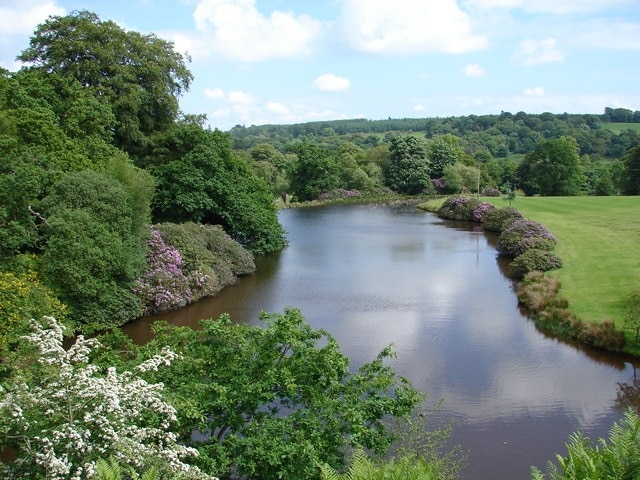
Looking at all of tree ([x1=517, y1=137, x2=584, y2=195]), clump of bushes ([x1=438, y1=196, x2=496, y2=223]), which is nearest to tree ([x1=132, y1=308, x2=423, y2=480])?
clump of bushes ([x1=438, y1=196, x2=496, y2=223])

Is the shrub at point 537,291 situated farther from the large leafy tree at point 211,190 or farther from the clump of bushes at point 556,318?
the large leafy tree at point 211,190

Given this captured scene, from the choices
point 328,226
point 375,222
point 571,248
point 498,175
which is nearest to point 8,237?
point 571,248

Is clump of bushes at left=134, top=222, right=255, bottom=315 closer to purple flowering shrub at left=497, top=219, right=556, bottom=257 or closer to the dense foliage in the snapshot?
the dense foliage

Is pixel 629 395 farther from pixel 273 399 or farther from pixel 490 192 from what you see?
pixel 490 192

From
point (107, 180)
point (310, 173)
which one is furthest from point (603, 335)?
point (310, 173)

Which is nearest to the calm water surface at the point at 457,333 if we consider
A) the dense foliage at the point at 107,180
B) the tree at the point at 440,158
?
the dense foliage at the point at 107,180

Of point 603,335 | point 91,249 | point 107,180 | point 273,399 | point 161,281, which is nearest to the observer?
point 273,399

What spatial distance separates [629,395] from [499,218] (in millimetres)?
30146

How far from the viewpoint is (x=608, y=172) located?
74250mm

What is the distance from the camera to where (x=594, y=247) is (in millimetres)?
31516

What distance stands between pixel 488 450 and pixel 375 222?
3741 cm

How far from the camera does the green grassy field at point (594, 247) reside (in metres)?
21.8

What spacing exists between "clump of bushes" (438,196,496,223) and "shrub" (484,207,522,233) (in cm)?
268

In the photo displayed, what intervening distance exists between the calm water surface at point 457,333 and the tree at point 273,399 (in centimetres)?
366
